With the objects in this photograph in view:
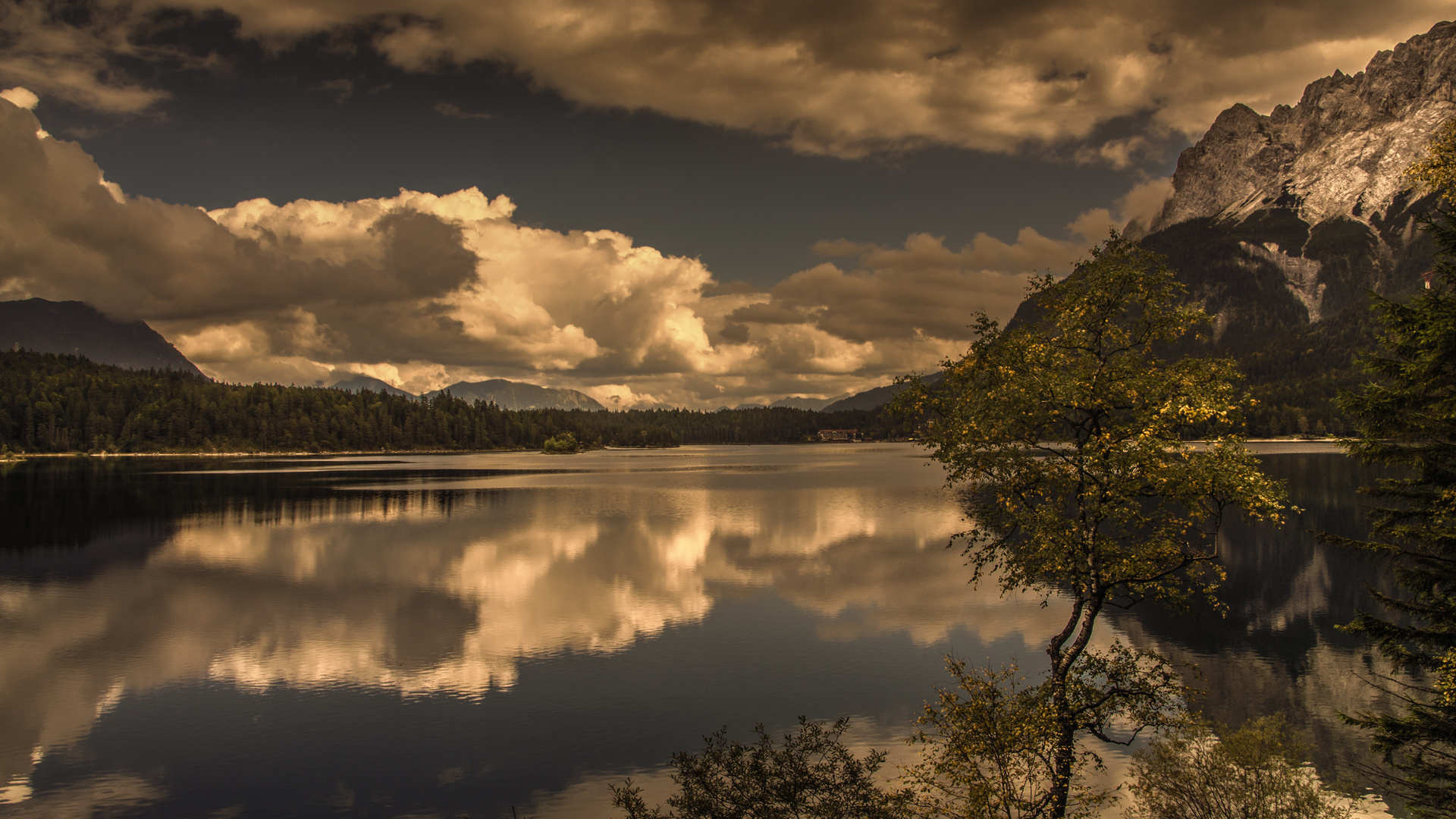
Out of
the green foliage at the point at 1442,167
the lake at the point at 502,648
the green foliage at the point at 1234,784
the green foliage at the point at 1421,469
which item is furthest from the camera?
the lake at the point at 502,648

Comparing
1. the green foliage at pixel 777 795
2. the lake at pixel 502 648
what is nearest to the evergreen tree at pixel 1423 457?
the lake at pixel 502 648

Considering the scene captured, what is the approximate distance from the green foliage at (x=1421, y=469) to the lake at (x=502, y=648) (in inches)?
316

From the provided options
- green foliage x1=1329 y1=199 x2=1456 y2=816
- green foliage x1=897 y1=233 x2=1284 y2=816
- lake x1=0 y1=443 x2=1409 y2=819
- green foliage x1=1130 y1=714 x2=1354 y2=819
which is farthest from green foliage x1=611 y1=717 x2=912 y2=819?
green foliage x1=1329 y1=199 x2=1456 y2=816

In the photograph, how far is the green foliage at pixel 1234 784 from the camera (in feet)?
53.6

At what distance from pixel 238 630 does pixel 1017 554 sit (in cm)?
3748

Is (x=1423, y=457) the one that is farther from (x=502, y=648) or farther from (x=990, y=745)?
(x=502, y=648)

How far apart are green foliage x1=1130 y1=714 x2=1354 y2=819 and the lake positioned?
193 inches

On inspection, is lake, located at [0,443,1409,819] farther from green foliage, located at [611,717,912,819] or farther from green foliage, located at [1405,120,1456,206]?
green foliage, located at [1405,120,1456,206]

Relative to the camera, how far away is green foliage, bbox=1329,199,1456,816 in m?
15.1

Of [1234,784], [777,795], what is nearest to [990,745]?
[777,795]

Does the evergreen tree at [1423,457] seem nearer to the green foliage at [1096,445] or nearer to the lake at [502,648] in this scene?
the green foliage at [1096,445]

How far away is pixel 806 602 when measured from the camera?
142 ft

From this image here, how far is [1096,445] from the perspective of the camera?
682 inches

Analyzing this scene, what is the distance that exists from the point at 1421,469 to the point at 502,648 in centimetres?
3279
